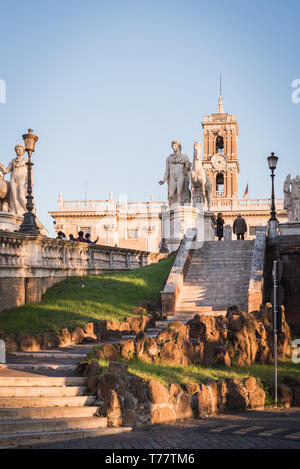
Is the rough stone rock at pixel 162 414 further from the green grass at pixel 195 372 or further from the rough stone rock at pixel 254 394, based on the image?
the rough stone rock at pixel 254 394

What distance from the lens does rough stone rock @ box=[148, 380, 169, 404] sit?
9992 mm

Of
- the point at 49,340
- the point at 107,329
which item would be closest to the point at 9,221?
the point at 107,329

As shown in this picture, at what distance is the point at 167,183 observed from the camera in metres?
31.7

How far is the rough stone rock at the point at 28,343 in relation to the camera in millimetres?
13312

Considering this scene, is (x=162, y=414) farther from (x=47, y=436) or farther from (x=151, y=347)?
(x=151, y=347)

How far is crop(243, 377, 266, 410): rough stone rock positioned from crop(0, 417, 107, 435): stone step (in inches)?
132

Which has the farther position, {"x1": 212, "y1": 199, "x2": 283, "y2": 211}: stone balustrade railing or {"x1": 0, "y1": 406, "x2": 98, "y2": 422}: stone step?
{"x1": 212, "y1": 199, "x2": 283, "y2": 211}: stone balustrade railing

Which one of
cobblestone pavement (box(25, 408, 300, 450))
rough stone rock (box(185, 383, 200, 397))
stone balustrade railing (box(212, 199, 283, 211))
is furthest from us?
stone balustrade railing (box(212, 199, 283, 211))

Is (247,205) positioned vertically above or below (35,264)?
above

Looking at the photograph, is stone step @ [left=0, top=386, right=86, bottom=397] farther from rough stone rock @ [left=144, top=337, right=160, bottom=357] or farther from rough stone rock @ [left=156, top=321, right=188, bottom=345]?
rough stone rock @ [left=156, top=321, right=188, bottom=345]

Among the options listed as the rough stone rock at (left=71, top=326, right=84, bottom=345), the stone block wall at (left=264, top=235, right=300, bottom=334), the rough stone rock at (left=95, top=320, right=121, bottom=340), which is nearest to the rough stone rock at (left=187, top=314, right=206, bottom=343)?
the rough stone rock at (left=95, top=320, right=121, bottom=340)

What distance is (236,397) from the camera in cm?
1130

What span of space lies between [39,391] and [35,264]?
7238mm
